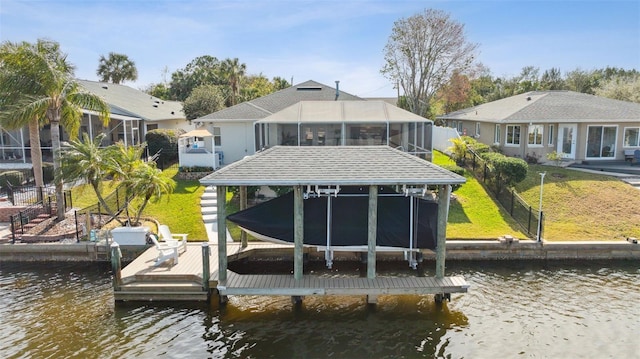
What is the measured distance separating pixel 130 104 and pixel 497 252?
92.5 ft

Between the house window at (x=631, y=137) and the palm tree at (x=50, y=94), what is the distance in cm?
2870

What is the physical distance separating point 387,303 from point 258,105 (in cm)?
1939

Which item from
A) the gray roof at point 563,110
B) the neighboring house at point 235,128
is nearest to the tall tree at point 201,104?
the neighboring house at point 235,128

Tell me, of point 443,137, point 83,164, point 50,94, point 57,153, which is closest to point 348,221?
point 83,164

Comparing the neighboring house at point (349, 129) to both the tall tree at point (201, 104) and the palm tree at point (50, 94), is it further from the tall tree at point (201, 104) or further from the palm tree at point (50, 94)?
the tall tree at point (201, 104)

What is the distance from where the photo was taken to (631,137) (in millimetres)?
26562

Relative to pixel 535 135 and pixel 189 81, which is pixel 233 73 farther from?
pixel 535 135

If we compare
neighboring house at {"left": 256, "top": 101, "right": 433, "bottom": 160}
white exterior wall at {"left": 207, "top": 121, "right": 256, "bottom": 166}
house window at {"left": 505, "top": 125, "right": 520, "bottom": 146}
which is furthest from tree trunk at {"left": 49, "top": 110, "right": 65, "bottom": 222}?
house window at {"left": 505, "top": 125, "right": 520, "bottom": 146}

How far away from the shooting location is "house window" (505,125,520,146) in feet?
90.2

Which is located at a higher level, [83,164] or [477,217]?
[83,164]

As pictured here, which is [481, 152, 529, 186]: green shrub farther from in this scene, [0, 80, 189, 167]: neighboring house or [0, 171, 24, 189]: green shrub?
[0, 171, 24, 189]: green shrub

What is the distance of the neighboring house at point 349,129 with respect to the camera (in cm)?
2222

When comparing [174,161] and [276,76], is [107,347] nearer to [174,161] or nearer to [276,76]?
[174,161]

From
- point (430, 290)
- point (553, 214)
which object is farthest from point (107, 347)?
point (553, 214)
